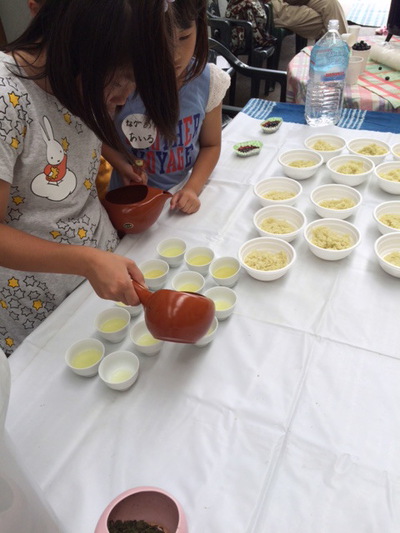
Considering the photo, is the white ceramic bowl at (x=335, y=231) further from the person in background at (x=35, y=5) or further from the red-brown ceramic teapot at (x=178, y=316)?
the person in background at (x=35, y=5)

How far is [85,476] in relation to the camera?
25.3 inches

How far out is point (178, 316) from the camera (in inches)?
28.3

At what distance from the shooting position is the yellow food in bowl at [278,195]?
Answer: 1.22m

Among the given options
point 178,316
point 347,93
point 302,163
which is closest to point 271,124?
point 302,163

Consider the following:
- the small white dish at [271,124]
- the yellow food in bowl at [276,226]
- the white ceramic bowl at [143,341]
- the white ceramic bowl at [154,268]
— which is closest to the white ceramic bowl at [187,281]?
the white ceramic bowl at [154,268]

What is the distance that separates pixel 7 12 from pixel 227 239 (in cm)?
363

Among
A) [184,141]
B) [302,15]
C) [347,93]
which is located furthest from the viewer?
[302,15]

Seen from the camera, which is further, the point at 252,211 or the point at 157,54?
the point at 252,211

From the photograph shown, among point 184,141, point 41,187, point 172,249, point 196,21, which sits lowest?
point 172,249

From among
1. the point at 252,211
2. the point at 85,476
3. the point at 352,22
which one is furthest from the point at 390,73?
the point at 352,22

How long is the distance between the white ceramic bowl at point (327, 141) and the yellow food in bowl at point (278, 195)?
0.76ft

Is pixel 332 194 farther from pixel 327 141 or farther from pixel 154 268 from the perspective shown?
pixel 154 268

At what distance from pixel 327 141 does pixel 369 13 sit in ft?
11.9

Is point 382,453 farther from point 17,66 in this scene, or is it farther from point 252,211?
point 17,66
